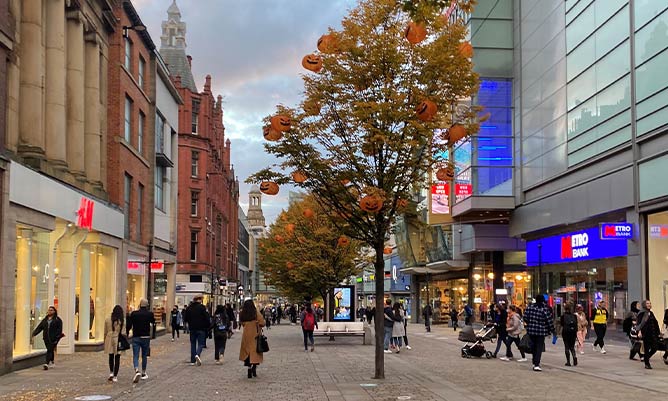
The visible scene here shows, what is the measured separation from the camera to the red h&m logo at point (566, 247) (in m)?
35.0

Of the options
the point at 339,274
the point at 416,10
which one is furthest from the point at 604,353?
the point at 339,274

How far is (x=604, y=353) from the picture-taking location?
1025 inches

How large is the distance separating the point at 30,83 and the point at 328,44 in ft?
28.1

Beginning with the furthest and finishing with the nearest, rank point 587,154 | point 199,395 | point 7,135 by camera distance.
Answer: point 587,154 → point 7,135 → point 199,395

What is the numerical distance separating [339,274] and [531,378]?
29364 millimetres

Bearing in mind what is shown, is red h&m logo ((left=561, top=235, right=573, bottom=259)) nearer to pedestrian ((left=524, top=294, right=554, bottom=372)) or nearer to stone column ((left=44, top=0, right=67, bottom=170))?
pedestrian ((left=524, top=294, right=554, bottom=372))

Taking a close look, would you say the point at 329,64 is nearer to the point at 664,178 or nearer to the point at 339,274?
the point at 664,178

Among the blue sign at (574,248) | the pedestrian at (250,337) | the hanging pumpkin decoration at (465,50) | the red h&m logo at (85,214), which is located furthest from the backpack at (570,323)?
the red h&m logo at (85,214)

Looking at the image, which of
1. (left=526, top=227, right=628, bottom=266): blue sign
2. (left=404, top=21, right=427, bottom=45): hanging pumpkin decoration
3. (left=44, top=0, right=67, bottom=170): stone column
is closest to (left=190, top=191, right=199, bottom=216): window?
(left=526, top=227, right=628, bottom=266): blue sign

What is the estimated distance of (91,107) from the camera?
90.5ft

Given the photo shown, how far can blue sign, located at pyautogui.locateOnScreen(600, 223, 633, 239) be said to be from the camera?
88.1 feet

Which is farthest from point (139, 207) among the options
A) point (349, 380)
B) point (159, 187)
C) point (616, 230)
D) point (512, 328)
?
point (349, 380)

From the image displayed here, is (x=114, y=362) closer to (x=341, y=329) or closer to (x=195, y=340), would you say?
(x=195, y=340)

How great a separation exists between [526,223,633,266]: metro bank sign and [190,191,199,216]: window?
110ft
